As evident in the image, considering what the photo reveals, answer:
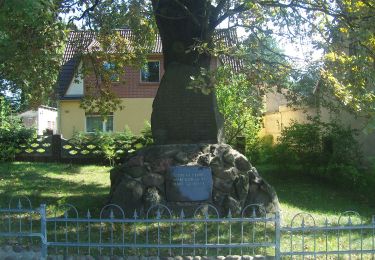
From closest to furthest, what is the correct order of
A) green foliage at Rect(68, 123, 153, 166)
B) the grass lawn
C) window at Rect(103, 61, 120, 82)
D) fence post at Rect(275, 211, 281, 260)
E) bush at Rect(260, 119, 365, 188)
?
1. fence post at Rect(275, 211, 281, 260)
2. the grass lawn
3. bush at Rect(260, 119, 365, 188)
4. window at Rect(103, 61, 120, 82)
5. green foliage at Rect(68, 123, 153, 166)

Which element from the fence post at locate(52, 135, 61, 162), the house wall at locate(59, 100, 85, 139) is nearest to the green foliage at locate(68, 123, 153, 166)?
the fence post at locate(52, 135, 61, 162)

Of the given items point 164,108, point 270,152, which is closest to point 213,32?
point 164,108

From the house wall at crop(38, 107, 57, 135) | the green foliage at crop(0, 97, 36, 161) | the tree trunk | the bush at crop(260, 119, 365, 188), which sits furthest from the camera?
the house wall at crop(38, 107, 57, 135)

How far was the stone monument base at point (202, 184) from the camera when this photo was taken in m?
9.41

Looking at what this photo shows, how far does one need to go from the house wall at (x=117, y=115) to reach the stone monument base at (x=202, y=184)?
18146mm

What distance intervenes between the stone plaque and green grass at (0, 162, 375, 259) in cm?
111

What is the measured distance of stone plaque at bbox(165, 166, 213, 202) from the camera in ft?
31.0

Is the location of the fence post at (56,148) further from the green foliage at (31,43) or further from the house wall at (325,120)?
the house wall at (325,120)

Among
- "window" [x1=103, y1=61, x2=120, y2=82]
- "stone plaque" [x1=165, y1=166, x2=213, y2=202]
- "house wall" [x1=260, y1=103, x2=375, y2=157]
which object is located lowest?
"stone plaque" [x1=165, y1=166, x2=213, y2=202]

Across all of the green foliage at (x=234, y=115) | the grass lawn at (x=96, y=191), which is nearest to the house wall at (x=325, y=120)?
the green foliage at (x=234, y=115)

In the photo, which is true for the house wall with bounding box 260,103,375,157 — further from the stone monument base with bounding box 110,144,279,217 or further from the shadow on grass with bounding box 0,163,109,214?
the shadow on grass with bounding box 0,163,109,214

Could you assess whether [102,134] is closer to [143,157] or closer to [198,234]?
[143,157]

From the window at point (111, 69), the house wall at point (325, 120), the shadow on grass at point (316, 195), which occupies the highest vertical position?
the window at point (111, 69)

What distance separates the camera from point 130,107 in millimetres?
28328
